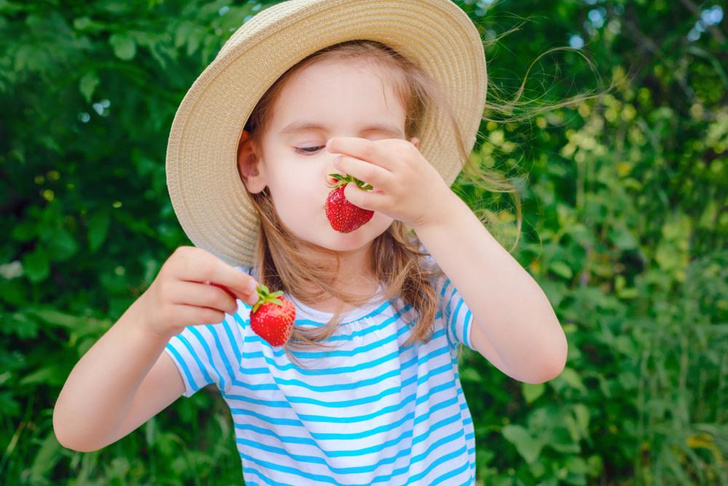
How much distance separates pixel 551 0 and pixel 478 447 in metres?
1.80

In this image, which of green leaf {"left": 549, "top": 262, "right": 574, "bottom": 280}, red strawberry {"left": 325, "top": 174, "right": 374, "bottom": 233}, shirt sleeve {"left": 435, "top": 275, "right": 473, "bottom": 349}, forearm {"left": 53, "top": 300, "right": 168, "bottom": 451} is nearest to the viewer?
forearm {"left": 53, "top": 300, "right": 168, "bottom": 451}

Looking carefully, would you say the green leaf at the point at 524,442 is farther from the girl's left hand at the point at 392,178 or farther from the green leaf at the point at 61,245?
the green leaf at the point at 61,245

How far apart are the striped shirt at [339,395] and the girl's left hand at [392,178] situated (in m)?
0.39

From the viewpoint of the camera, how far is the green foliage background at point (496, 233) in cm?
221

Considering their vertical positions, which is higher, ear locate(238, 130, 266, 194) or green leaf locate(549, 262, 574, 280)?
ear locate(238, 130, 266, 194)

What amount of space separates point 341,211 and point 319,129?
0.18 metres

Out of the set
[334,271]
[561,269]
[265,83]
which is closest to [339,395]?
[334,271]

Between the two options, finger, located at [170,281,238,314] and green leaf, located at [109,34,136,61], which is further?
green leaf, located at [109,34,136,61]

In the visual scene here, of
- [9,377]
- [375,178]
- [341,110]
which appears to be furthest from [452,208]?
[9,377]

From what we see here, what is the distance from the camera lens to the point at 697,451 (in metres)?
2.58

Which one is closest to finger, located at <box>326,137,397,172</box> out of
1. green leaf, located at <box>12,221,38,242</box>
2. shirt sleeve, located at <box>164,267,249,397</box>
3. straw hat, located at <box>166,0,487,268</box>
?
straw hat, located at <box>166,0,487,268</box>

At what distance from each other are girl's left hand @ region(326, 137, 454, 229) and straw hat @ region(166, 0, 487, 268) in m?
0.34

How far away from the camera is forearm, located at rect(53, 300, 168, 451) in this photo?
1126 millimetres

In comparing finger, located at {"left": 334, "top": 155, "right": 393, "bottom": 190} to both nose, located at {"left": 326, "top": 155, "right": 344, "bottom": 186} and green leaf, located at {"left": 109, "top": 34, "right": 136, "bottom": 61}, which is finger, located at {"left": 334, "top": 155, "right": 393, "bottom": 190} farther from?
green leaf, located at {"left": 109, "top": 34, "right": 136, "bottom": 61}
